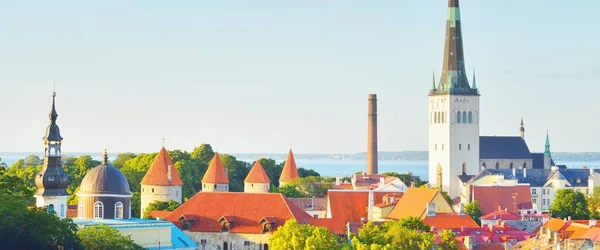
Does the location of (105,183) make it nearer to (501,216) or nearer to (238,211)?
(238,211)

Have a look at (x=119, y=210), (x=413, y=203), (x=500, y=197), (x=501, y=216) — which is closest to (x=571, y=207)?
(x=500, y=197)

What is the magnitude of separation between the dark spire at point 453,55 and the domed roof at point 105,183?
79.7m

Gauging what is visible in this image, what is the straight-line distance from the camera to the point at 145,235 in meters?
71.3

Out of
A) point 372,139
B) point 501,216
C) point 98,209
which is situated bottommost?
point 501,216

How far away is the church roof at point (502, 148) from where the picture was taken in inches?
5994

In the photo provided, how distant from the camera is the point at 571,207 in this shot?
113562mm

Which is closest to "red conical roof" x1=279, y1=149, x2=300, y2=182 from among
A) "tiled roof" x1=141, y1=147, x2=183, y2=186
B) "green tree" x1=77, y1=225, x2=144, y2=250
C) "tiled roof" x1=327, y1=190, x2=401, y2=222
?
"tiled roof" x1=141, y1=147, x2=183, y2=186

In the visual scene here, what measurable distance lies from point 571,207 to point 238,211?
118 ft

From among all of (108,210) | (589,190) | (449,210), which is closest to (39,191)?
(108,210)

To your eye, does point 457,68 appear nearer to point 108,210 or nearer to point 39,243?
point 108,210

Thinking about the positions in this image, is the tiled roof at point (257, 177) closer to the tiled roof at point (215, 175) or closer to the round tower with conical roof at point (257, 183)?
the round tower with conical roof at point (257, 183)

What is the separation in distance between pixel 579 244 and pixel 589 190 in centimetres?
7388

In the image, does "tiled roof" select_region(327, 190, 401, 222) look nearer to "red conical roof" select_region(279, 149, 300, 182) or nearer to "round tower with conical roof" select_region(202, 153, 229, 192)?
"round tower with conical roof" select_region(202, 153, 229, 192)

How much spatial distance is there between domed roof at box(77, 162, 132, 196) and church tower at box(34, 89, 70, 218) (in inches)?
53.1
